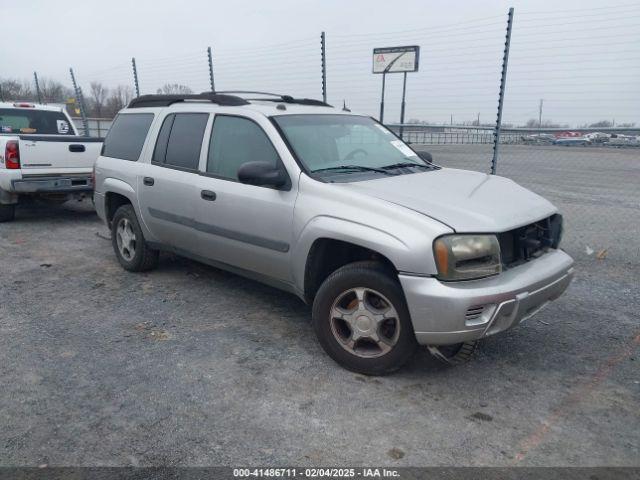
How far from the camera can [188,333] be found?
4.16 meters

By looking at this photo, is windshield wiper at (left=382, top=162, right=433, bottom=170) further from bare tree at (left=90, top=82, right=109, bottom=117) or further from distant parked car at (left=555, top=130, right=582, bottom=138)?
bare tree at (left=90, top=82, right=109, bottom=117)

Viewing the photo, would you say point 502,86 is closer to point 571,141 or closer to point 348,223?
point 571,141

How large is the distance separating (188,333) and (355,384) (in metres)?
1.49

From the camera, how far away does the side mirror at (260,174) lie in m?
3.70

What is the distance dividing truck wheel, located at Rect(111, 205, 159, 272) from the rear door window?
803 mm

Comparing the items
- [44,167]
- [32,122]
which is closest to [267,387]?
[44,167]

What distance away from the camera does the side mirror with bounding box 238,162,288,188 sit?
3699 millimetres

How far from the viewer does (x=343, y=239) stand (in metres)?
3.42

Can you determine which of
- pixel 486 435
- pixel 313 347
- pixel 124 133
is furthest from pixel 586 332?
pixel 124 133

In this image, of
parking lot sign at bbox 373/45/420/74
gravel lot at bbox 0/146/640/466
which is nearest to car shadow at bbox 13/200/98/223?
gravel lot at bbox 0/146/640/466

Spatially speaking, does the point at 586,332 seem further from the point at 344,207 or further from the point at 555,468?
the point at 344,207

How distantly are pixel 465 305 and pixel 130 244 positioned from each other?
3.89 meters

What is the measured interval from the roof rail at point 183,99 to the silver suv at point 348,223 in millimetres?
20

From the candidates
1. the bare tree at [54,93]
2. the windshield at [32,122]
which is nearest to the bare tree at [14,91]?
the bare tree at [54,93]
